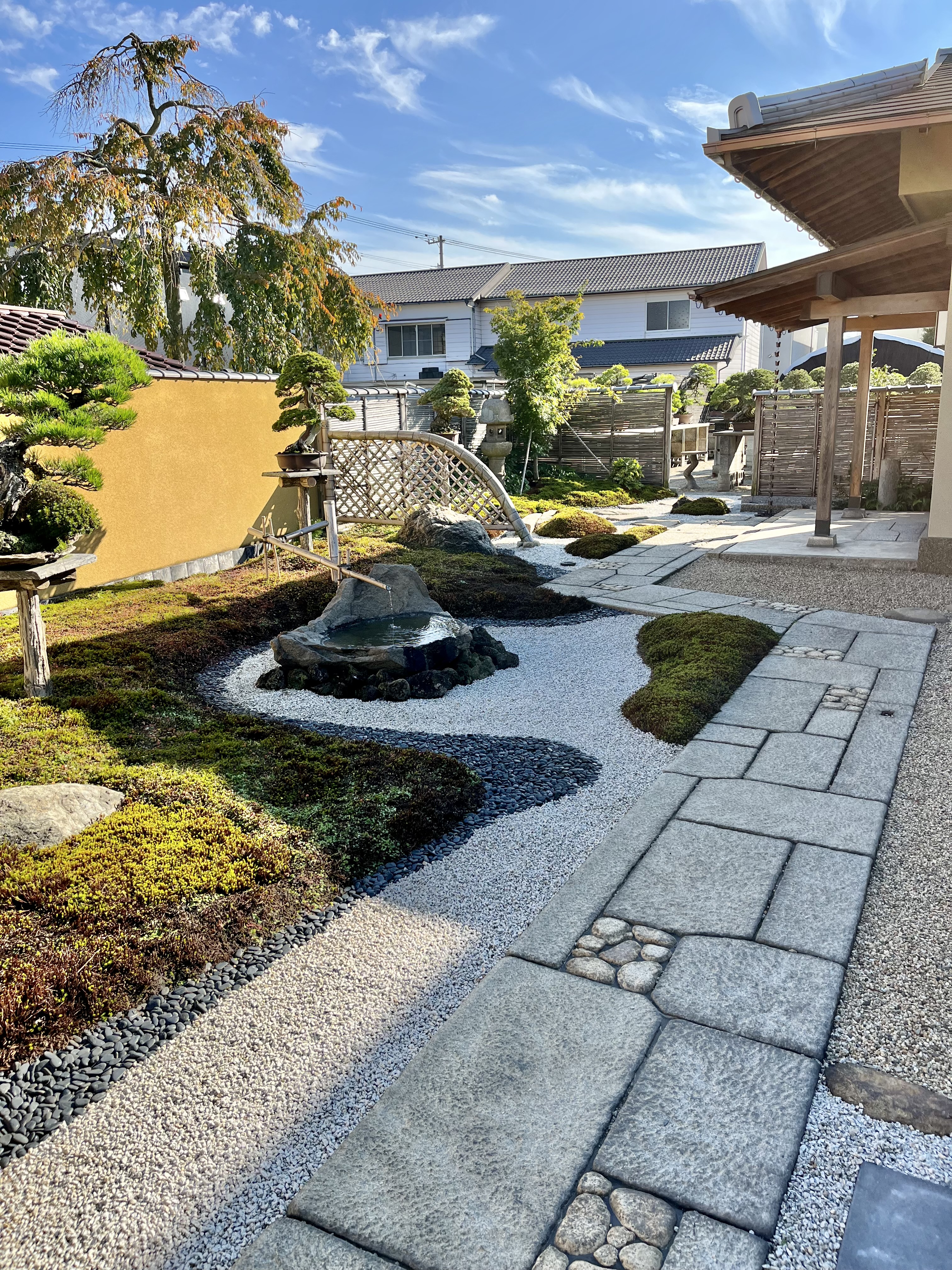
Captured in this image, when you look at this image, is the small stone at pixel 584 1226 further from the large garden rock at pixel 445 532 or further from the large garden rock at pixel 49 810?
the large garden rock at pixel 445 532

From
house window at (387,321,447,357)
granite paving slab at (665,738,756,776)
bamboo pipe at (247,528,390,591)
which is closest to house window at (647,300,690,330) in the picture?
house window at (387,321,447,357)

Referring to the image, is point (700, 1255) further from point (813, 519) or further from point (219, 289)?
point (219, 289)

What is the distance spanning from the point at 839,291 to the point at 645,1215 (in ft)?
27.0

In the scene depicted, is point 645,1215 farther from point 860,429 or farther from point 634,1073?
point 860,429

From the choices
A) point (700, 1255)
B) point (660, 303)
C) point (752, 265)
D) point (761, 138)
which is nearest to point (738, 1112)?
point (700, 1255)

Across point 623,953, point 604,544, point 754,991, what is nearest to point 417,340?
point 604,544

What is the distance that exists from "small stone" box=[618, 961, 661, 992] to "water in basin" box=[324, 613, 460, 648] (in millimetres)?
2846

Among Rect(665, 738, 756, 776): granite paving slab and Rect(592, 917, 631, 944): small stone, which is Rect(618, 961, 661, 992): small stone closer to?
Rect(592, 917, 631, 944): small stone

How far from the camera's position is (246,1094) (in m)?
1.96

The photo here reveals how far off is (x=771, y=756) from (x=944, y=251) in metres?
6.57

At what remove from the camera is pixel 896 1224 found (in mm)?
1563

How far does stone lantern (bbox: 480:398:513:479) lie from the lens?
40.5ft

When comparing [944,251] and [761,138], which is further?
[944,251]

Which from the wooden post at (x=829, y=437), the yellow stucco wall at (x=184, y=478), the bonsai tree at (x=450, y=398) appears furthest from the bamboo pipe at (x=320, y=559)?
the bonsai tree at (x=450, y=398)
